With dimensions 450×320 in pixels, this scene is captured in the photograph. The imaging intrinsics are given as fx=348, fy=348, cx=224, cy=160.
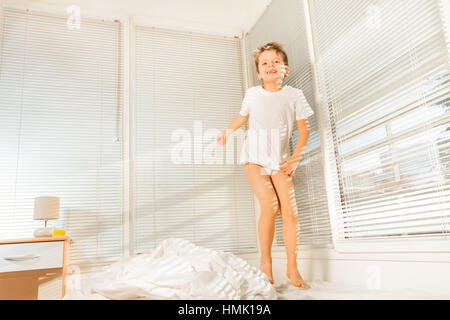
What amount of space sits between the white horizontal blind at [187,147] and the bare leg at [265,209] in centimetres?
87

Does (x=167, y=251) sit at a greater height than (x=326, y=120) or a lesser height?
lesser

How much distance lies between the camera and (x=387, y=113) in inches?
69.3

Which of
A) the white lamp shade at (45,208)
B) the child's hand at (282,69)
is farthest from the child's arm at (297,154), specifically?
the white lamp shade at (45,208)

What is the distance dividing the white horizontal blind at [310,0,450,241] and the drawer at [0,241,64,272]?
177cm

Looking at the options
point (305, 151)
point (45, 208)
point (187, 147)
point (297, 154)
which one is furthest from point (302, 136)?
point (45, 208)

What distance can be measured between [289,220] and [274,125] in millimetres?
626

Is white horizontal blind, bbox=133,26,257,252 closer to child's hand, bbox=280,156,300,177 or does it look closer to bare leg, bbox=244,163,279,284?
bare leg, bbox=244,163,279,284

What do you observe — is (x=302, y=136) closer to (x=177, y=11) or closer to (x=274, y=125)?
(x=274, y=125)

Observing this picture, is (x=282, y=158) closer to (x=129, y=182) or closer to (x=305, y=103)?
(x=305, y=103)

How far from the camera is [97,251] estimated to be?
104 inches

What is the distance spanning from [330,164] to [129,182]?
1.60 metres

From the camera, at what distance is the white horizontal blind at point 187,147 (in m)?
2.89
